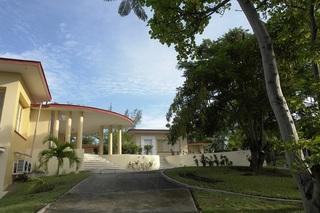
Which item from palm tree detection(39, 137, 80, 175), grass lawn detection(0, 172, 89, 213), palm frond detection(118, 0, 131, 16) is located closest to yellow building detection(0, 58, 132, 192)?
palm tree detection(39, 137, 80, 175)

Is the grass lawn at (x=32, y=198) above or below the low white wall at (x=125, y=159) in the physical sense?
below

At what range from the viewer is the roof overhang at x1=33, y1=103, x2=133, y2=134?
73.4ft

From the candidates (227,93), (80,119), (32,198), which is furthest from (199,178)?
(80,119)

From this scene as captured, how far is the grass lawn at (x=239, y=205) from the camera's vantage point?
822cm

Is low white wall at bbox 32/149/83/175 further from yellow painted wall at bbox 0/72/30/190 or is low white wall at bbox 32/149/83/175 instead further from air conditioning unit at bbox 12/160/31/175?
yellow painted wall at bbox 0/72/30/190

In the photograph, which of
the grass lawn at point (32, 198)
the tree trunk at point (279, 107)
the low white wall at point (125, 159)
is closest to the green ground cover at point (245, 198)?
the tree trunk at point (279, 107)

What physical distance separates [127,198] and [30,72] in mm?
9691

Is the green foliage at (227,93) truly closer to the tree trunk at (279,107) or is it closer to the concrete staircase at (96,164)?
the concrete staircase at (96,164)

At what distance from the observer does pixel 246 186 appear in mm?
12234

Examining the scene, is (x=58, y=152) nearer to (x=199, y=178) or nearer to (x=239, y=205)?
(x=199, y=178)

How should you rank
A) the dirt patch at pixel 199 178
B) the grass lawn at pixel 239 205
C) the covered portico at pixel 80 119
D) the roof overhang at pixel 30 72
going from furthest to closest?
1. the covered portico at pixel 80 119
2. the roof overhang at pixel 30 72
3. the dirt patch at pixel 199 178
4. the grass lawn at pixel 239 205

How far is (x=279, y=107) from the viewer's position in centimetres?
579

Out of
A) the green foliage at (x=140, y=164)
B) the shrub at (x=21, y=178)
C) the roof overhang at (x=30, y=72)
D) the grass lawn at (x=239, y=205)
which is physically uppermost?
the roof overhang at (x=30, y=72)

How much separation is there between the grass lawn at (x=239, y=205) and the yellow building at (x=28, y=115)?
34.1 ft
